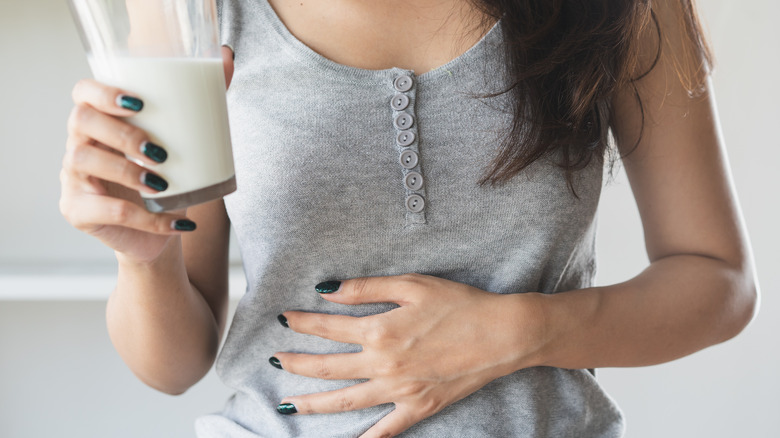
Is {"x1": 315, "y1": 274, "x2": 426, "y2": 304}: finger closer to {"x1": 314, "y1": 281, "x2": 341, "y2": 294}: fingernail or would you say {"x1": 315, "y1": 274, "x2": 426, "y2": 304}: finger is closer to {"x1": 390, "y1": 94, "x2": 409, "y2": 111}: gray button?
{"x1": 314, "y1": 281, "x2": 341, "y2": 294}: fingernail

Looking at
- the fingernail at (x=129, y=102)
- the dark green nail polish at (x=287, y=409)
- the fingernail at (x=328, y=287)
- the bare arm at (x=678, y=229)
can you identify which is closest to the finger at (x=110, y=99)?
the fingernail at (x=129, y=102)

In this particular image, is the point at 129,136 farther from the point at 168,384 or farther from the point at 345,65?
the point at 168,384

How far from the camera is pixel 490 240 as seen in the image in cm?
74

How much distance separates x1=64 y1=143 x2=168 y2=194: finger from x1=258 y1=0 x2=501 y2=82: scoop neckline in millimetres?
283

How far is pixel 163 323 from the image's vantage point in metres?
0.76

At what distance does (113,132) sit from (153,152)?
33mm

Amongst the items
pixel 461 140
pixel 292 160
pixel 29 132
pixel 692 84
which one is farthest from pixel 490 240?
pixel 29 132

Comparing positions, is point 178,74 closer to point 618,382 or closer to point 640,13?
point 640,13

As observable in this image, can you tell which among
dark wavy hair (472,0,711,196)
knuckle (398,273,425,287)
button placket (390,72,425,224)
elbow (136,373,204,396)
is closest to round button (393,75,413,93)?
button placket (390,72,425,224)

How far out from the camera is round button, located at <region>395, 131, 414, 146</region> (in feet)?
2.30

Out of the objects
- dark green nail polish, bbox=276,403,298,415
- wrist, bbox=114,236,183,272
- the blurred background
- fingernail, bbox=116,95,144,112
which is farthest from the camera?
the blurred background

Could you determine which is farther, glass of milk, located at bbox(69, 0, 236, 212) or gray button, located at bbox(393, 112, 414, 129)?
gray button, located at bbox(393, 112, 414, 129)

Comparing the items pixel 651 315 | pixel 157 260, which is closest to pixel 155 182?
pixel 157 260

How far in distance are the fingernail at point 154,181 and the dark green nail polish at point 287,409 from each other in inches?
14.3
